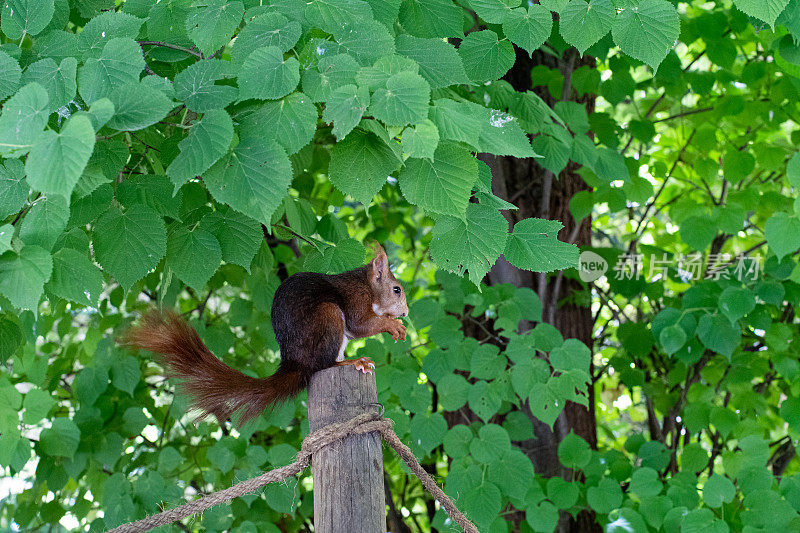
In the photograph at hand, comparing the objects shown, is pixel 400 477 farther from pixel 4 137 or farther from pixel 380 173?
pixel 4 137

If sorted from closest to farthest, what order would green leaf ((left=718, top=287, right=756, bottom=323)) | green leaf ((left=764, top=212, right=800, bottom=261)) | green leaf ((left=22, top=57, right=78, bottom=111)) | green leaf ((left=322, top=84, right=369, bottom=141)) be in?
green leaf ((left=322, top=84, right=369, bottom=141)) < green leaf ((left=22, top=57, right=78, bottom=111)) < green leaf ((left=764, top=212, right=800, bottom=261)) < green leaf ((left=718, top=287, right=756, bottom=323))

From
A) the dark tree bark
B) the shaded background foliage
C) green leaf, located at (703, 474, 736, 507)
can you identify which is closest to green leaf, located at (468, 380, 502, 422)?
the shaded background foliage

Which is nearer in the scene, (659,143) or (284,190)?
(284,190)

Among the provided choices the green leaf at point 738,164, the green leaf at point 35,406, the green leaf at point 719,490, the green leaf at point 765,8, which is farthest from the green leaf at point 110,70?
the green leaf at point 738,164

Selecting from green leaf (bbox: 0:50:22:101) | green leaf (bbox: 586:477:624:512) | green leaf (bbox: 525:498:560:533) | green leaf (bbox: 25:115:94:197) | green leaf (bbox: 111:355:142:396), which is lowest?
green leaf (bbox: 525:498:560:533)

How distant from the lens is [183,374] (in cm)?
149

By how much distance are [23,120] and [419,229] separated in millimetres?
3204

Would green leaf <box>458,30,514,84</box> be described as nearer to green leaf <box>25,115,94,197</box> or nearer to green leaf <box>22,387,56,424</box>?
green leaf <box>25,115,94,197</box>

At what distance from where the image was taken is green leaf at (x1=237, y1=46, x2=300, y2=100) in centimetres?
131

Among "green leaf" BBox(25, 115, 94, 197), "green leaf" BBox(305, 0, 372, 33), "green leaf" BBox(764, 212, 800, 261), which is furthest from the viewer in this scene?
"green leaf" BBox(764, 212, 800, 261)

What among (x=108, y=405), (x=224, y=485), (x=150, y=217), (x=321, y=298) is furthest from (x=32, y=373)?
(x=321, y=298)

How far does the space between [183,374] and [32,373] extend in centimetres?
140

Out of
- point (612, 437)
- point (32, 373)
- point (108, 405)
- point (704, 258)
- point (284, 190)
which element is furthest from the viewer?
point (612, 437)

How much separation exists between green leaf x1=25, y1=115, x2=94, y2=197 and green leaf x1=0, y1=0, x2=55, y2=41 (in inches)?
19.5
